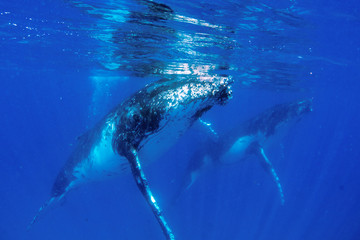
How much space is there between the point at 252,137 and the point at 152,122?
9.18 meters

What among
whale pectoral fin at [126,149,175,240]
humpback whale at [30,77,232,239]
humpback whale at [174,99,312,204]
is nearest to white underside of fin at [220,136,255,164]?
humpback whale at [174,99,312,204]

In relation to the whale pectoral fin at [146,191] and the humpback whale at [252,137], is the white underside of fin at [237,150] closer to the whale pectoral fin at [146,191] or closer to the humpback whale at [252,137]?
the humpback whale at [252,137]

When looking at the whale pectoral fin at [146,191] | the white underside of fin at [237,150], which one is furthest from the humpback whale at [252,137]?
the whale pectoral fin at [146,191]

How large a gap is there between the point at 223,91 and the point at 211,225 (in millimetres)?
17303

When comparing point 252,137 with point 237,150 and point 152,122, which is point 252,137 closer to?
point 237,150

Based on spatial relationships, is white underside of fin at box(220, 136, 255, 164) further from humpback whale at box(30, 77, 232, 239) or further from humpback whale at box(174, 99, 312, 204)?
humpback whale at box(30, 77, 232, 239)

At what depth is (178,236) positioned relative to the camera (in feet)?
62.7

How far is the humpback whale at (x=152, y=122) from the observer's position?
597 cm

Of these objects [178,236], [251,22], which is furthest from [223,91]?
[178,236]

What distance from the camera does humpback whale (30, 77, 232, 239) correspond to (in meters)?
5.97

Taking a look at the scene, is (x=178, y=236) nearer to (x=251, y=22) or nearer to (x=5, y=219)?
(x=251, y=22)

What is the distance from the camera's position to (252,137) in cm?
1413

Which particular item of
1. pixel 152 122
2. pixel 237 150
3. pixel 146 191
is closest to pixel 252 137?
pixel 237 150

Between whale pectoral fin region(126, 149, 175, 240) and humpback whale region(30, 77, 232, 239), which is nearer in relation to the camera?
whale pectoral fin region(126, 149, 175, 240)
